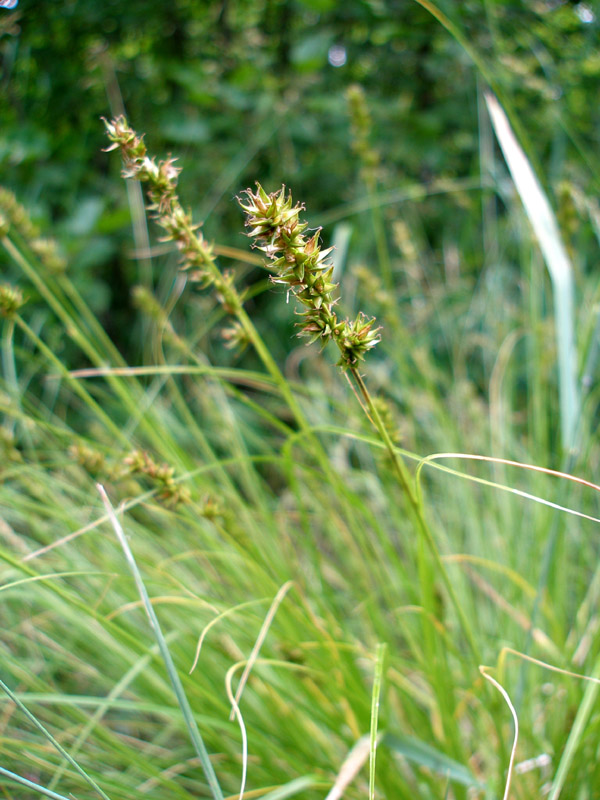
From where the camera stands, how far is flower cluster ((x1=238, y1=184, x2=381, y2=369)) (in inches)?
12.4

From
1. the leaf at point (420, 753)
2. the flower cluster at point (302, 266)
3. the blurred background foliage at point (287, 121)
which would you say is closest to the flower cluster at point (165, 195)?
the flower cluster at point (302, 266)

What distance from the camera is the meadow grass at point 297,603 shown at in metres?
0.58

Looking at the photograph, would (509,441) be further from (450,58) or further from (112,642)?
(450,58)

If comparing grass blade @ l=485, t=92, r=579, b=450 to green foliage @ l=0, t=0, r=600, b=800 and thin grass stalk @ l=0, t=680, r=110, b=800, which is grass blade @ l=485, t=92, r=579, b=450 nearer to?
green foliage @ l=0, t=0, r=600, b=800

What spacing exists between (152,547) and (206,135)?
108 centimetres

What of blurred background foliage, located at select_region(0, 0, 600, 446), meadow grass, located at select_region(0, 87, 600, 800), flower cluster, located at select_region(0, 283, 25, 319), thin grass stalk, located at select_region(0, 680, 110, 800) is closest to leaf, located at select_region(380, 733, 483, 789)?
meadow grass, located at select_region(0, 87, 600, 800)

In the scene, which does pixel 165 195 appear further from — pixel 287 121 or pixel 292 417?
pixel 287 121

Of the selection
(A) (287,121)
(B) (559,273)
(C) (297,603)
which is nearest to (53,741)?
(C) (297,603)

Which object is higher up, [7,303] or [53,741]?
[7,303]

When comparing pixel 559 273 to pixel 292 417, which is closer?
pixel 559 273

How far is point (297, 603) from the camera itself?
2.38 feet

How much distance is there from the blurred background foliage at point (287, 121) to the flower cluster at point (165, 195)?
3.16ft

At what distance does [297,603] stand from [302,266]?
52cm

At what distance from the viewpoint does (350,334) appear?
35cm
